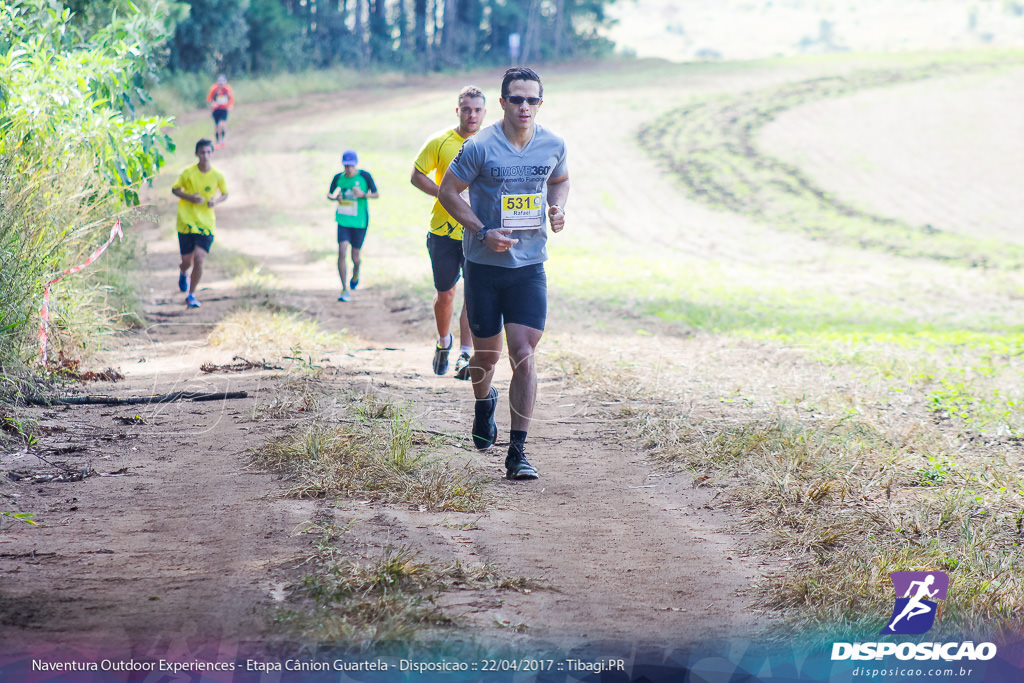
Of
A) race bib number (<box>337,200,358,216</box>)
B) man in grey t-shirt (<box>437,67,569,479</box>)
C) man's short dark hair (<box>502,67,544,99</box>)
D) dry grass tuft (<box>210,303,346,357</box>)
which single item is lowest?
dry grass tuft (<box>210,303,346,357</box>)

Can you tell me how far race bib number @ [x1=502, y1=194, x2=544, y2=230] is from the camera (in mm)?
5195

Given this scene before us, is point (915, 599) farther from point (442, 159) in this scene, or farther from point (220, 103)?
point (220, 103)

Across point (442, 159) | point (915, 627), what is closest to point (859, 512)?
point (915, 627)

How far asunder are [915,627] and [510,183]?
2878mm

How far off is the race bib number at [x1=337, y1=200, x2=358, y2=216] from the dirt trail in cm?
398

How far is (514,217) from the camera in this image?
17.1ft

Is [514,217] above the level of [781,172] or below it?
above

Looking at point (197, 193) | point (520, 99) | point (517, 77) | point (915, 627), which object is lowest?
point (915, 627)

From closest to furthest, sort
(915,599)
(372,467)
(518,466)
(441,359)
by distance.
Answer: (915,599), (372,467), (518,466), (441,359)

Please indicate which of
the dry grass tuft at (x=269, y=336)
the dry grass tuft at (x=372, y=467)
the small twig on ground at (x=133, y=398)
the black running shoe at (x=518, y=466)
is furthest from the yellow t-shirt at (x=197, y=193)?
the black running shoe at (x=518, y=466)

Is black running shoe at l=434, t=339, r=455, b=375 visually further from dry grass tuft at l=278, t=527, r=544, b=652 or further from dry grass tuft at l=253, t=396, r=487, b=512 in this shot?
dry grass tuft at l=278, t=527, r=544, b=652

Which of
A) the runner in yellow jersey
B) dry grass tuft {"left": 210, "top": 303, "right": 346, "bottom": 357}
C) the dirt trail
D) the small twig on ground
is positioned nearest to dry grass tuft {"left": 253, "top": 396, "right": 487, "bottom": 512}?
the dirt trail

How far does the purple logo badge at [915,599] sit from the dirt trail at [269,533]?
502mm

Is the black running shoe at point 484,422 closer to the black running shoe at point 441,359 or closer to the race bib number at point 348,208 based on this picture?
the black running shoe at point 441,359
